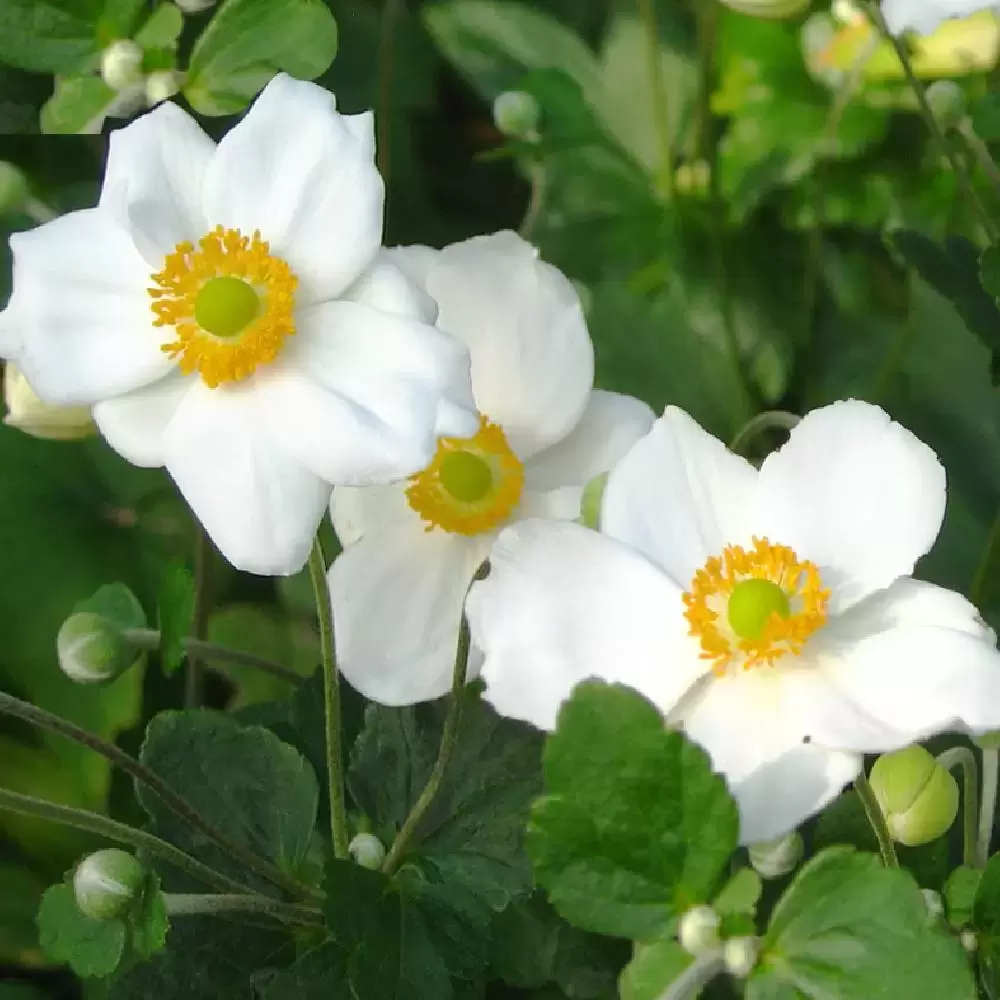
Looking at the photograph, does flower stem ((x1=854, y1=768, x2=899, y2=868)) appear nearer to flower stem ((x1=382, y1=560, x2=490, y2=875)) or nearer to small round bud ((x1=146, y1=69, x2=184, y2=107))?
flower stem ((x1=382, y1=560, x2=490, y2=875))

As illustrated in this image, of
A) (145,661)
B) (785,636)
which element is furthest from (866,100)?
(145,661)

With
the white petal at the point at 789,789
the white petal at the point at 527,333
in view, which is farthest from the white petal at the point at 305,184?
the white petal at the point at 789,789

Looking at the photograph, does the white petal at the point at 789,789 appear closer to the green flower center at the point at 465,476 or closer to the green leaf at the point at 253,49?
the green flower center at the point at 465,476

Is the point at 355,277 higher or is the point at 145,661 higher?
the point at 355,277

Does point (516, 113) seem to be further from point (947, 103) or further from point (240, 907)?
point (240, 907)

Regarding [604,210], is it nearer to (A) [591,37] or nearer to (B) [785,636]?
(A) [591,37]

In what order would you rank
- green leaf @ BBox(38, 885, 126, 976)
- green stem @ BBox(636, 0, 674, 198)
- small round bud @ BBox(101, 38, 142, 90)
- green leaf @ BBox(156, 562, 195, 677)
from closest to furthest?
green leaf @ BBox(38, 885, 126, 976)
green leaf @ BBox(156, 562, 195, 677)
small round bud @ BBox(101, 38, 142, 90)
green stem @ BBox(636, 0, 674, 198)

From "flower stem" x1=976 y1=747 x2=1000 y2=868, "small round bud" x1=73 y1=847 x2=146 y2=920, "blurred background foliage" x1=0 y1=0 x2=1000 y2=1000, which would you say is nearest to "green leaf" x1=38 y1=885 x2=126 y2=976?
"small round bud" x1=73 y1=847 x2=146 y2=920
